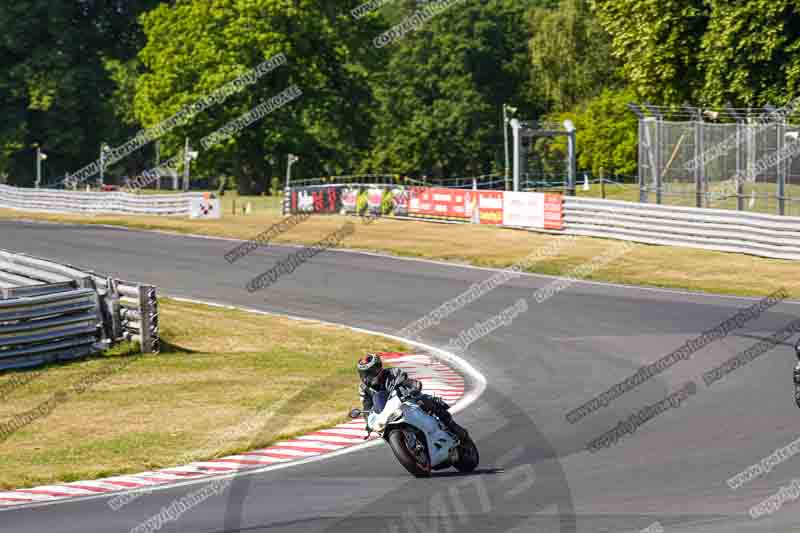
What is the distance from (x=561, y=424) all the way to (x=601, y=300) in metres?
11.4

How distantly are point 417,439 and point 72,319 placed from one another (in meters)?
9.81

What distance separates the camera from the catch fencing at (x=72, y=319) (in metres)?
19.9

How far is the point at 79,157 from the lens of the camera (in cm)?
8650

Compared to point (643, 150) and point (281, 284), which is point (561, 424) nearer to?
point (281, 284)

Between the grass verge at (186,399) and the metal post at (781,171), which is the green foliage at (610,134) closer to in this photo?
the metal post at (781,171)

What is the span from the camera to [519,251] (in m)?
36.3

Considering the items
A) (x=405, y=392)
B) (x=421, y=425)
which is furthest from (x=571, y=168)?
(x=421, y=425)

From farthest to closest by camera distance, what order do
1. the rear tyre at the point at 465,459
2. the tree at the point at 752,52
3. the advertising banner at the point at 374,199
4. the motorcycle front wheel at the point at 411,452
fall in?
1. the advertising banner at the point at 374,199
2. the tree at the point at 752,52
3. the rear tyre at the point at 465,459
4. the motorcycle front wheel at the point at 411,452

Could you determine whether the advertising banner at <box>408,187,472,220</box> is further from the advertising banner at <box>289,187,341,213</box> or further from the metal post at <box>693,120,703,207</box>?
the metal post at <box>693,120,703,207</box>

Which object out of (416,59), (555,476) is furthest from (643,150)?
(416,59)

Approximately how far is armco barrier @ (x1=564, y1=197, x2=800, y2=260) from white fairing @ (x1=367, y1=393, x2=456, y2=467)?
69.7ft

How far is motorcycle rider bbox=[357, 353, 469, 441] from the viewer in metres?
12.8

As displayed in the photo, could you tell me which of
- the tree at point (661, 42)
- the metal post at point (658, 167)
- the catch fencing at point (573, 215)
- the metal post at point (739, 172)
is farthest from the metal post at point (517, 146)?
the metal post at point (739, 172)

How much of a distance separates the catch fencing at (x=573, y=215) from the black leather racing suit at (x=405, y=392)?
20930 mm
